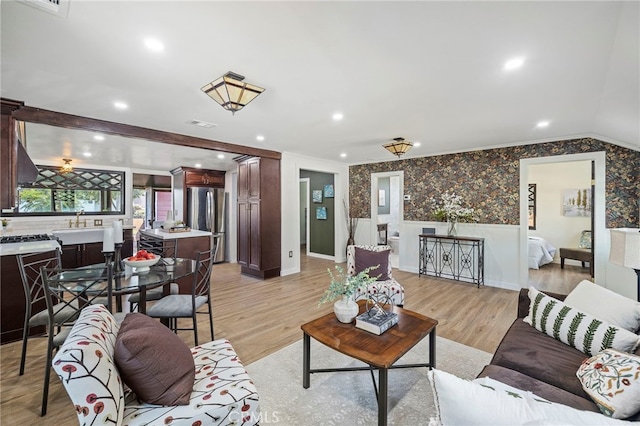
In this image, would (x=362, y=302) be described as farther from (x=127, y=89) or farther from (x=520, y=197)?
(x=520, y=197)

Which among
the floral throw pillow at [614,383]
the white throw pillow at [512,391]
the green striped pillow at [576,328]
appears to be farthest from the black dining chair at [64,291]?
the green striped pillow at [576,328]

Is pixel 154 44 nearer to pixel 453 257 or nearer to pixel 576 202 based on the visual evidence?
pixel 453 257

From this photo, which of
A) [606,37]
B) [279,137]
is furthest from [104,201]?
[606,37]

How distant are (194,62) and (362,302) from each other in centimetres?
254

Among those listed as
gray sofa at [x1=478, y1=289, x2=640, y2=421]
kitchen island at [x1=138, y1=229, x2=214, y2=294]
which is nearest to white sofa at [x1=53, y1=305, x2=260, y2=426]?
gray sofa at [x1=478, y1=289, x2=640, y2=421]

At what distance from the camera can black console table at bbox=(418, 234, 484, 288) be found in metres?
5.12

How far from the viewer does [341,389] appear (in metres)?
2.14

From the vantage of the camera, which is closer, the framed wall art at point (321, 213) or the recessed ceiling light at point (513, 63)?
the recessed ceiling light at point (513, 63)

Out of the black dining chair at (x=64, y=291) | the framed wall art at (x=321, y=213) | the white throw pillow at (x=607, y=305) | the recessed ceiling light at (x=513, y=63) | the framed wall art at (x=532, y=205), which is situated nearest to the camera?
the white throw pillow at (x=607, y=305)

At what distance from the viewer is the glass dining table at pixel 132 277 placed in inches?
88.9

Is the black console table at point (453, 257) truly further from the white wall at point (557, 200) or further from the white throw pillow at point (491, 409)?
the white throw pillow at point (491, 409)

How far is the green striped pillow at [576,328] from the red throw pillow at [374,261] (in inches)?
64.3

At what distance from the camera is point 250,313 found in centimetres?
364

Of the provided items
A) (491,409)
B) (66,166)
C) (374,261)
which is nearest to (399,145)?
(374,261)
